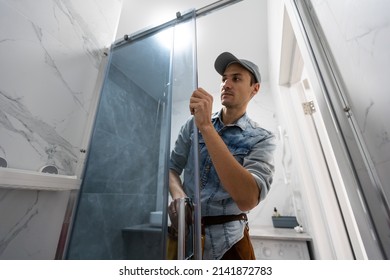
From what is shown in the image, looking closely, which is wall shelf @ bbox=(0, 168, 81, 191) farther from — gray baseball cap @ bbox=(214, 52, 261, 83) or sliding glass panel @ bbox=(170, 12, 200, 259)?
gray baseball cap @ bbox=(214, 52, 261, 83)

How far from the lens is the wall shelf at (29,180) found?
427 mm

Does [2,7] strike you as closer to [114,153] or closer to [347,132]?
[114,153]

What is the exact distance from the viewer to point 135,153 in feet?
2.15

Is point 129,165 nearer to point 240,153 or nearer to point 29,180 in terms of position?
point 29,180

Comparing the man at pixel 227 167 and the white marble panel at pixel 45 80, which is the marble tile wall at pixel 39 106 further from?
the man at pixel 227 167

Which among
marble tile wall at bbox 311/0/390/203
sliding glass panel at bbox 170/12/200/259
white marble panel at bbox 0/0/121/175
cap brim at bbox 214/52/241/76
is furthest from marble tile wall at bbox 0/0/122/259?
marble tile wall at bbox 311/0/390/203

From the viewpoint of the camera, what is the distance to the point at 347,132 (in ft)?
1.40

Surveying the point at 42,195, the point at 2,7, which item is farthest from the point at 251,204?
the point at 2,7

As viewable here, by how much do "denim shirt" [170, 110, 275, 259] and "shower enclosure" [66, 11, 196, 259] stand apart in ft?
0.17

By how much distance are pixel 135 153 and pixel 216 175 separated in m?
0.32

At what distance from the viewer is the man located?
460 mm

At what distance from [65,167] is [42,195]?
0.12 metres

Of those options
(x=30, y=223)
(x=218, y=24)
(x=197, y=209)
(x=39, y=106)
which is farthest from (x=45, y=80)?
(x=218, y=24)
